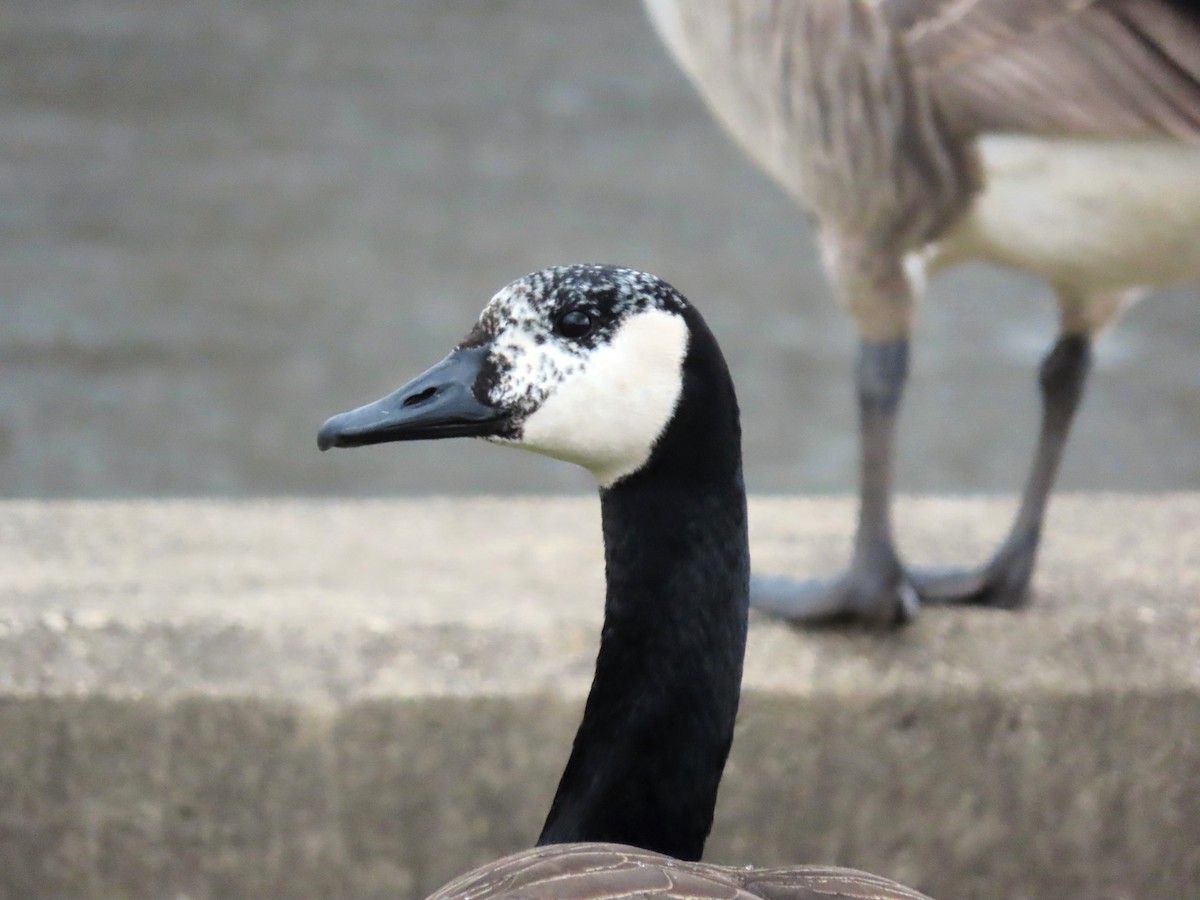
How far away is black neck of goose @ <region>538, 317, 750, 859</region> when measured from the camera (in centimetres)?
164

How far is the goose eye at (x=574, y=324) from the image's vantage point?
160cm

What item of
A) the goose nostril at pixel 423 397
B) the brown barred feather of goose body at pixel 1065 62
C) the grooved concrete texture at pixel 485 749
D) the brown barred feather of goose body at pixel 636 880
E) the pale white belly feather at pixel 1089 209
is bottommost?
the grooved concrete texture at pixel 485 749

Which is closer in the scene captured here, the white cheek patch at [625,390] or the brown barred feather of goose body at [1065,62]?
the white cheek patch at [625,390]

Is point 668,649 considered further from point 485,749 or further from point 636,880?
point 485,749

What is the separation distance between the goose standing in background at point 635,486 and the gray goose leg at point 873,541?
80 centimetres

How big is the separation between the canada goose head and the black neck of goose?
5cm

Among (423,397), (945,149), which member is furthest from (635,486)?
(945,149)

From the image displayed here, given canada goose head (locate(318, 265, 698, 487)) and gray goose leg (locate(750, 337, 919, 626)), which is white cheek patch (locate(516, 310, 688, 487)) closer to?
canada goose head (locate(318, 265, 698, 487))

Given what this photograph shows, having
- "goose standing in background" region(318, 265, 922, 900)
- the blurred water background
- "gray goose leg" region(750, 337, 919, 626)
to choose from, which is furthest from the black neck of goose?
the blurred water background

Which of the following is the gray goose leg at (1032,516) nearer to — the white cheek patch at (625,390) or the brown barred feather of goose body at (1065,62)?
the brown barred feather of goose body at (1065,62)

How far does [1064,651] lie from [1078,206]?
0.66m

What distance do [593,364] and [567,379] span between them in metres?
0.03

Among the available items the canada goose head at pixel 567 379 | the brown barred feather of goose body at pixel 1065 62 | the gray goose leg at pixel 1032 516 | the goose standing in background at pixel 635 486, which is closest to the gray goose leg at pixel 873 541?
the gray goose leg at pixel 1032 516

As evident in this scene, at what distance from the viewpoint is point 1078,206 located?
2289 mm
